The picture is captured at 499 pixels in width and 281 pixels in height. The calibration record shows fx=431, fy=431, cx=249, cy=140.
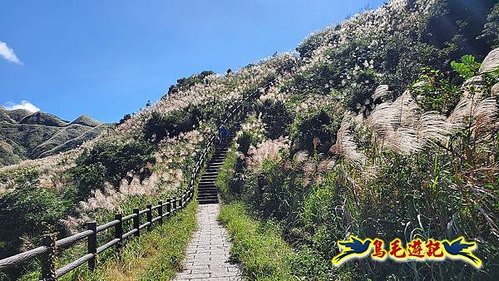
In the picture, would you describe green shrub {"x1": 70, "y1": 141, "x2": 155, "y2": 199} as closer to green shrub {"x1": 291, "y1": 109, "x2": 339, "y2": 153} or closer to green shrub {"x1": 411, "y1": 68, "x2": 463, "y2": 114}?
green shrub {"x1": 291, "y1": 109, "x2": 339, "y2": 153}

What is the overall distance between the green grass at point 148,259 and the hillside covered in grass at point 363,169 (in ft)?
4.32

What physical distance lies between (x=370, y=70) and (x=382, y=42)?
6506mm

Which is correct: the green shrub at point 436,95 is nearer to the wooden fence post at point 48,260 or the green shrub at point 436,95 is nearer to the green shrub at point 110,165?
the wooden fence post at point 48,260

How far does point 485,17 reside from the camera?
59.2ft

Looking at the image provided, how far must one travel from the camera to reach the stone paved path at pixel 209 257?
7238 mm

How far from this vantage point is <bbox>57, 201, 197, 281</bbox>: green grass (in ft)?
21.5

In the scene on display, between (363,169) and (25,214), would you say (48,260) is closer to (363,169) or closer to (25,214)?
(363,169)

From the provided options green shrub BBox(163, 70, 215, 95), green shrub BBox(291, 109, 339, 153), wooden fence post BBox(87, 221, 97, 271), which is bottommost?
wooden fence post BBox(87, 221, 97, 271)

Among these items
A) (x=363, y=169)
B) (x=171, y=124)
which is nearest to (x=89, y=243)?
(x=363, y=169)

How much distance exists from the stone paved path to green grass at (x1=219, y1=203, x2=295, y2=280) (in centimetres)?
26

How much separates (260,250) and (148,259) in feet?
6.98

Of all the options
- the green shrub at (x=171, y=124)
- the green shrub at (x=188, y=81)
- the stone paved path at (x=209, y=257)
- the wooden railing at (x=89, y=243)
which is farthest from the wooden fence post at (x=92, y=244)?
the green shrub at (x=188, y=81)

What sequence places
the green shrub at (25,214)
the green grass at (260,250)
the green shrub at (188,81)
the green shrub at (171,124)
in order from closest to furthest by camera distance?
1. the green grass at (260,250)
2. the green shrub at (25,214)
3. the green shrub at (171,124)
4. the green shrub at (188,81)

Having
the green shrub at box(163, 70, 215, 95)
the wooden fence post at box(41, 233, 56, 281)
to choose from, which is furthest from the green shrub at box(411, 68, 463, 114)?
the green shrub at box(163, 70, 215, 95)
